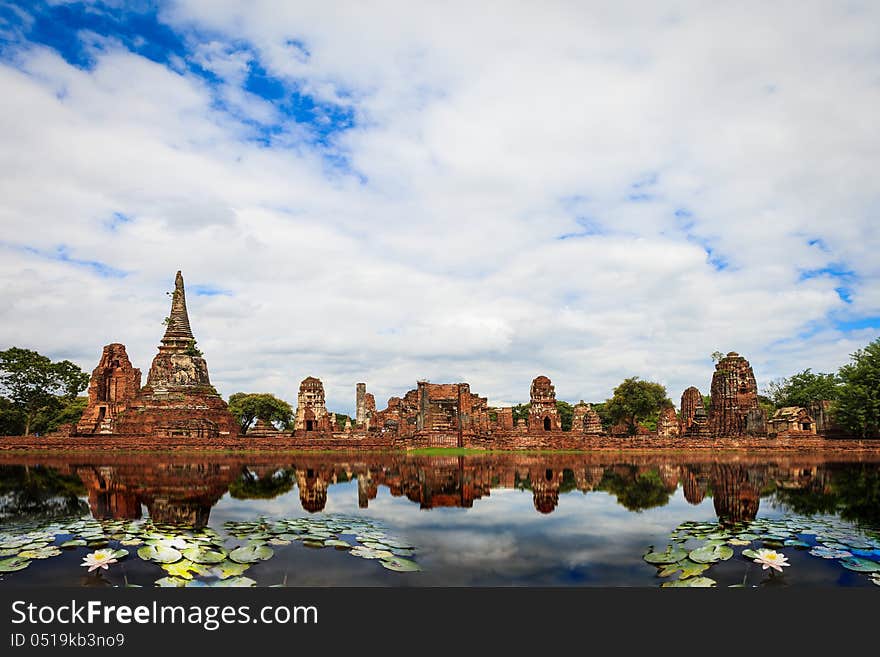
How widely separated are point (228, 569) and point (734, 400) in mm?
42593

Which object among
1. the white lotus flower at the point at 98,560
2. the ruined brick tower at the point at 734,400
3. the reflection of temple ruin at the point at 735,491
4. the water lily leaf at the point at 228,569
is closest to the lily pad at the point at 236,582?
the water lily leaf at the point at 228,569

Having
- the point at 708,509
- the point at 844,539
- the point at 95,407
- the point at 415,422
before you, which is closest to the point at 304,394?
the point at 415,422

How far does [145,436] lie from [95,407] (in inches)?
447

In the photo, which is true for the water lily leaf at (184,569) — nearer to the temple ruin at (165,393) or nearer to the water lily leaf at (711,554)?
the water lily leaf at (711,554)

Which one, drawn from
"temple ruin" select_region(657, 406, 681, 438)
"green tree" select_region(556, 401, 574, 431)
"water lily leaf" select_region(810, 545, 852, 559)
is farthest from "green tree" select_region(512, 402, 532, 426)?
"water lily leaf" select_region(810, 545, 852, 559)

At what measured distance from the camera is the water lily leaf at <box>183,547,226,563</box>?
27.1 feet

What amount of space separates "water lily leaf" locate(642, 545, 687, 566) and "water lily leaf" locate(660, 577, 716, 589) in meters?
0.86

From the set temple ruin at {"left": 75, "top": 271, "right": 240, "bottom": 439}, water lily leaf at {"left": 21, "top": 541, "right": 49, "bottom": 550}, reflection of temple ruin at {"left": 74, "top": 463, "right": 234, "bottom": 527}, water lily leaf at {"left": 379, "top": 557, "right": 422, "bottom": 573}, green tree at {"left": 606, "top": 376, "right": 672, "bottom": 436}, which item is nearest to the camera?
water lily leaf at {"left": 379, "top": 557, "right": 422, "bottom": 573}

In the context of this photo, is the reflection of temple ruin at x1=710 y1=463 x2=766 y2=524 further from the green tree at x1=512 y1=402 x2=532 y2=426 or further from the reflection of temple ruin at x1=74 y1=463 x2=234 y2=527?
the green tree at x1=512 y1=402 x2=532 y2=426

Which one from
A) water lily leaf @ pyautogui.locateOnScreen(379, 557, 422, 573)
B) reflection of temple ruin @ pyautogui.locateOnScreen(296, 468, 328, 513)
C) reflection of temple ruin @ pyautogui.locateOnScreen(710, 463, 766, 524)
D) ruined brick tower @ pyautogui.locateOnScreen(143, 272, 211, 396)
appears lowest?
reflection of temple ruin @ pyautogui.locateOnScreen(710, 463, 766, 524)

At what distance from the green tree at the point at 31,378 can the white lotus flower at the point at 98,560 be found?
1762 inches

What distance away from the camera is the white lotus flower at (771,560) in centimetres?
827

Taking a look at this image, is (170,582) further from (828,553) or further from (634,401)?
(634,401)

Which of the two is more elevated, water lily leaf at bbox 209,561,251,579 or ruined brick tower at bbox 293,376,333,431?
ruined brick tower at bbox 293,376,333,431
